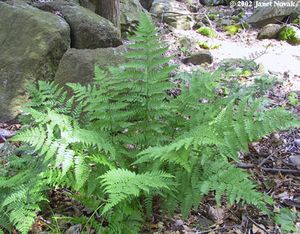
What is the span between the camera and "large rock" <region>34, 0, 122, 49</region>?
525cm

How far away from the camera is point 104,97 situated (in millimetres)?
2680

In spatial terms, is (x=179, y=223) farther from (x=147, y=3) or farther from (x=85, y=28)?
(x=147, y=3)

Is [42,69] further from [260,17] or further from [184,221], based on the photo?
[260,17]

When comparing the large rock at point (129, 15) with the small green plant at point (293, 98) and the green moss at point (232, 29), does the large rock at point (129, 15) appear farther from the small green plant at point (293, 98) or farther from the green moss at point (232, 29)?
the small green plant at point (293, 98)

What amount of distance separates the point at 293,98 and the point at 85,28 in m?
3.17

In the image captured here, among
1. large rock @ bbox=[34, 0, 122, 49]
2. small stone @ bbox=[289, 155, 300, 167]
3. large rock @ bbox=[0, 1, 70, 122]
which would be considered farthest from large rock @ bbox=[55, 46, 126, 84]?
small stone @ bbox=[289, 155, 300, 167]

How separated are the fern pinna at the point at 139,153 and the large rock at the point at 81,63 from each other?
1.49 metres

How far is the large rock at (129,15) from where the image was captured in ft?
25.1

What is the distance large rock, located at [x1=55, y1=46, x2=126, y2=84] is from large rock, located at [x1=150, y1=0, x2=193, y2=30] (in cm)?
461

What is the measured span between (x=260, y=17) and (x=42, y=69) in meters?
6.21

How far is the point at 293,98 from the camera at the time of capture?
4.59 meters

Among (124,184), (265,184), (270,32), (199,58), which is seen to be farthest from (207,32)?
(124,184)

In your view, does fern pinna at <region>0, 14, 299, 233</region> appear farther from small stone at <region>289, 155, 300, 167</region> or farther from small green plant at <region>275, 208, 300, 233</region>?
small stone at <region>289, 155, 300, 167</region>

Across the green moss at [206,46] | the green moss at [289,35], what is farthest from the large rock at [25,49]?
the green moss at [289,35]
